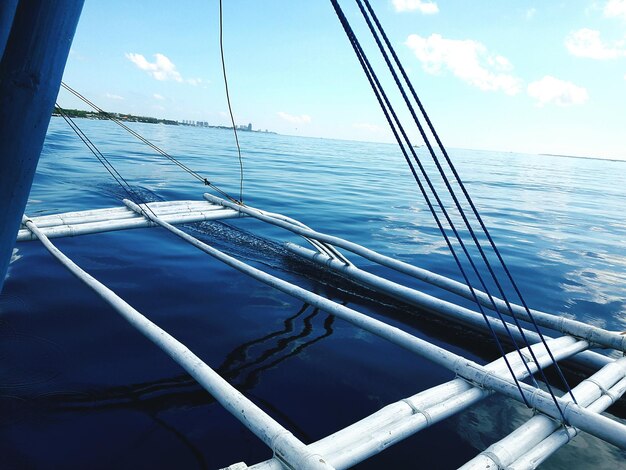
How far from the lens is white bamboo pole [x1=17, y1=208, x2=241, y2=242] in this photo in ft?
23.0

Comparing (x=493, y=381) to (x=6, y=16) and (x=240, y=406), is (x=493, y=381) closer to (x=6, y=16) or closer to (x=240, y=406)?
(x=240, y=406)

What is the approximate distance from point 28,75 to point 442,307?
5563 mm

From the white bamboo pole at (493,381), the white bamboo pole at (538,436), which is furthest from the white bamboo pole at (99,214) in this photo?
the white bamboo pole at (538,436)

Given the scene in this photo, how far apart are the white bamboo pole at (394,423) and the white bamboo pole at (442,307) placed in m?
1.39

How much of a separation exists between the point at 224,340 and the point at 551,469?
397 centimetres

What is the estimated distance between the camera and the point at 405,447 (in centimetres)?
375

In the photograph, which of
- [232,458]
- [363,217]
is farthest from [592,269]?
[232,458]

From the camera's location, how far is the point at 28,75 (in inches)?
71.4

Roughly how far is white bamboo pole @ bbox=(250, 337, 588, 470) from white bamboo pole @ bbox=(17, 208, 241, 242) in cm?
637

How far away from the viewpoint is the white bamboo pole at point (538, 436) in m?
2.84

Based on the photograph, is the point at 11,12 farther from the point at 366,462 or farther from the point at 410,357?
the point at 410,357

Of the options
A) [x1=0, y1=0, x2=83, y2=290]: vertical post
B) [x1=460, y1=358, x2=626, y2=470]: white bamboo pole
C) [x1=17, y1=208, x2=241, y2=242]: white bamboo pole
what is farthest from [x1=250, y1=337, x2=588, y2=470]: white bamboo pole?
[x1=17, y1=208, x2=241, y2=242]: white bamboo pole

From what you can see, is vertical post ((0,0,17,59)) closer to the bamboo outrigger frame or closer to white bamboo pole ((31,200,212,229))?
the bamboo outrigger frame

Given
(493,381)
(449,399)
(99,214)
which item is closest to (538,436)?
(493,381)
